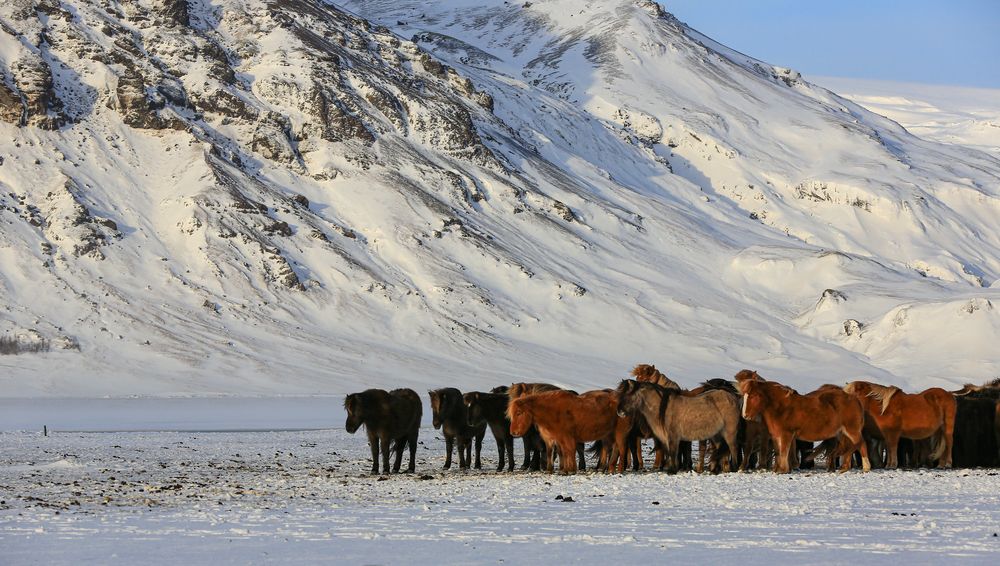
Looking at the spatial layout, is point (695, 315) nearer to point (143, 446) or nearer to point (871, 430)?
point (143, 446)

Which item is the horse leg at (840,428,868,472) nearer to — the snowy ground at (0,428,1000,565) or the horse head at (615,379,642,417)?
the snowy ground at (0,428,1000,565)

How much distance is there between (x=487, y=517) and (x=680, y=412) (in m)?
8.18

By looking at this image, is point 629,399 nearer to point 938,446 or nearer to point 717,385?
point 717,385

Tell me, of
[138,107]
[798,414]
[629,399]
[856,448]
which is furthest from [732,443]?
[138,107]

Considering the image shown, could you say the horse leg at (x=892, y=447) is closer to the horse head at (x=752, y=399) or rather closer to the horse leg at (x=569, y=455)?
the horse head at (x=752, y=399)

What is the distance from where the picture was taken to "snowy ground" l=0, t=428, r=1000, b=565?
14.1m

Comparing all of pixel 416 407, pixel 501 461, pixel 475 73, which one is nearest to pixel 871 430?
pixel 501 461

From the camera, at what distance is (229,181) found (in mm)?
131250

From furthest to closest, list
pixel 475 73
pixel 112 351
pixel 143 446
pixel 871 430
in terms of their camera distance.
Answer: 1. pixel 475 73
2. pixel 112 351
3. pixel 143 446
4. pixel 871 430

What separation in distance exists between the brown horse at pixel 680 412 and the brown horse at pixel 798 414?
0.55 meters

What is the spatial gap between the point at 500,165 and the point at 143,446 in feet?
368

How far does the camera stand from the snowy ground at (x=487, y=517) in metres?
14.1

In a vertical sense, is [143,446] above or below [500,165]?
below

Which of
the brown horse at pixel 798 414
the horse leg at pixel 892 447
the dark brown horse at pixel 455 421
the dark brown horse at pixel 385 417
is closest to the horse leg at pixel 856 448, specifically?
the brown horse at pixel 798 414
